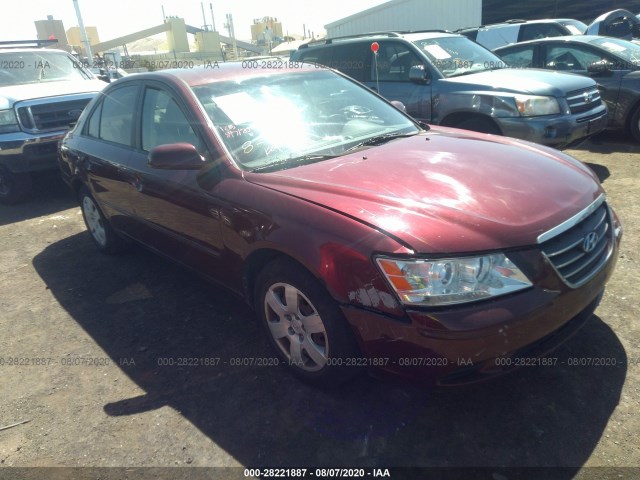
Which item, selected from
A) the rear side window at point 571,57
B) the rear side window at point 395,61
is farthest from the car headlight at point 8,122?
the rear side window at point 571,57

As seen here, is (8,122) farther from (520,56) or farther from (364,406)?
(520,56)

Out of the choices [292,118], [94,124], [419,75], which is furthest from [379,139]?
[419,75]

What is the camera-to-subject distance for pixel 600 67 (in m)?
6.93

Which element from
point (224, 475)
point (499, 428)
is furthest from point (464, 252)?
point (224, 475)

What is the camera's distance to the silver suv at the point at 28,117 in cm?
657

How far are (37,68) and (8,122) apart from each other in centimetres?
181

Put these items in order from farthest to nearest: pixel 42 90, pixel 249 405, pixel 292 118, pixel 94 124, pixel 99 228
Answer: pixel 42 90, pixel 99 228, pixel 94 124, pixel 292 118, pixel 249 405

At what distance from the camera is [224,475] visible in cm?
221

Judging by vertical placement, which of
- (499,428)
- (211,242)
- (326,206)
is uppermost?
(326,206)

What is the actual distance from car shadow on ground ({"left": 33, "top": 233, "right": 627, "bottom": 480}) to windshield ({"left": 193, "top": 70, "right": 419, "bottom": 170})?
1.23 m

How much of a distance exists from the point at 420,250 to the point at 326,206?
0.52 metres

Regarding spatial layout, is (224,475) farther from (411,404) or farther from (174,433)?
(411,404)

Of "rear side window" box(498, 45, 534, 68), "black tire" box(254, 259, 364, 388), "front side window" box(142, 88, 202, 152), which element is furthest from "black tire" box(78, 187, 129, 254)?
"rear side window" box(498, 45, 534, 68)

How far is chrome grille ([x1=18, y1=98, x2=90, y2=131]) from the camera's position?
21.7 ft
